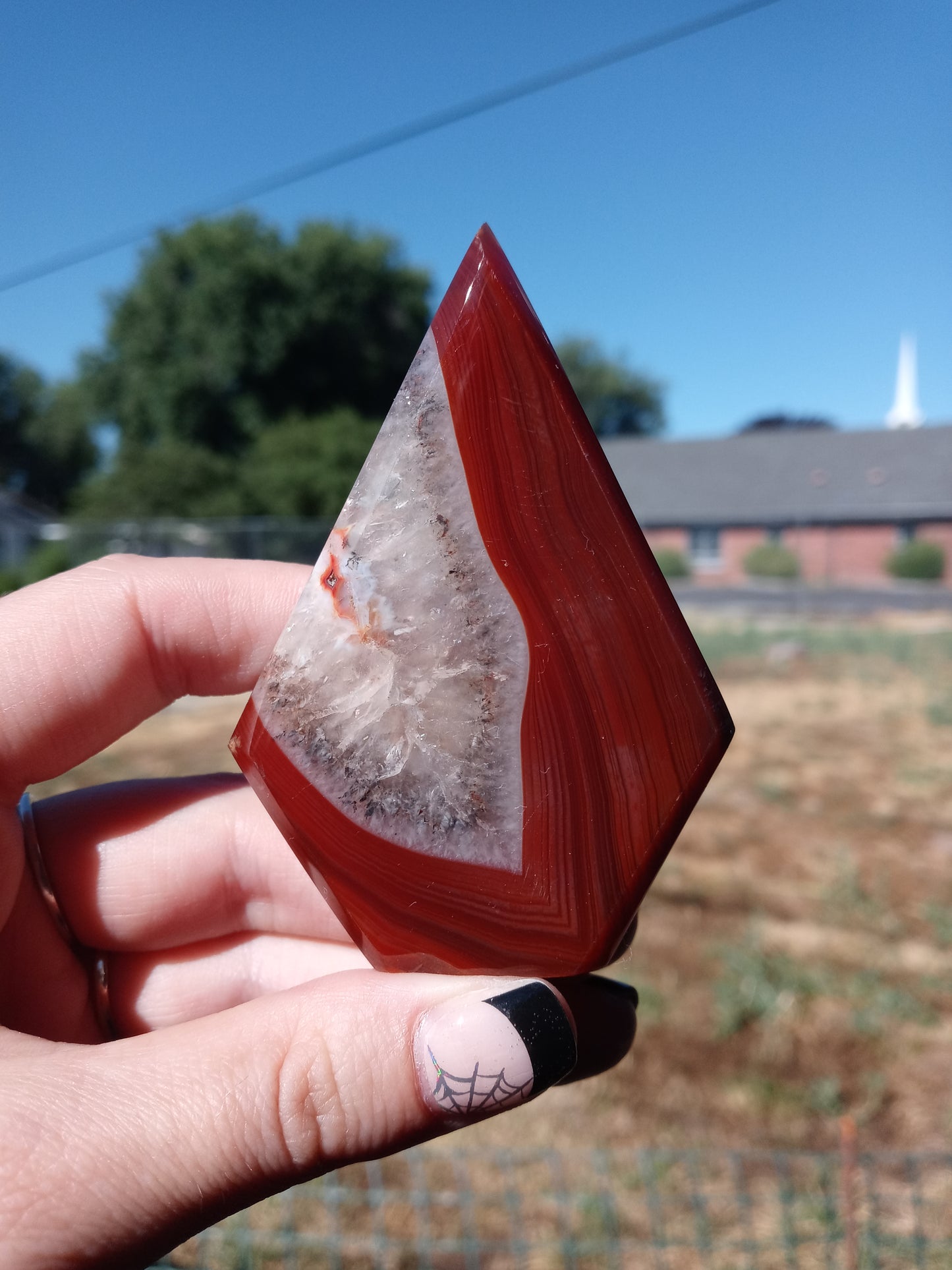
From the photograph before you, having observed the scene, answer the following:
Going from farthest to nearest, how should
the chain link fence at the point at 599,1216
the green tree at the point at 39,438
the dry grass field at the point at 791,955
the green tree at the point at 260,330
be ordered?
the green tree at the point at 39,438
the green tree at the point at 260,330
the dry grass field at the point at 791,955
the chain link fence at the point at 599,1216

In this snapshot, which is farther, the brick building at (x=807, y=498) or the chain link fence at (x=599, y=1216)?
the brick building at (x=807, y=498)

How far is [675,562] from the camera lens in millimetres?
16734

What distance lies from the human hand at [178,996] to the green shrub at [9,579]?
35.4ft

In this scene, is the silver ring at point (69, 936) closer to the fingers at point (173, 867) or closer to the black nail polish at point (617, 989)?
the fingers at point (173, 867)

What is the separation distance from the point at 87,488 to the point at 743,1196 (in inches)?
711

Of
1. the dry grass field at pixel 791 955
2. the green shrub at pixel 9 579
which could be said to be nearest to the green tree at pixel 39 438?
the green shrub at pixel 9 579

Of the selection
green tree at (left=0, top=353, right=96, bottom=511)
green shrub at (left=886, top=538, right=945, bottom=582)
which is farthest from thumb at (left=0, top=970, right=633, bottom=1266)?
green tree at (left=0, top=353, right=96, bottom=511)

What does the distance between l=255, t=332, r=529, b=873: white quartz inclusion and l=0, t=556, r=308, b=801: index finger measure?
275mm

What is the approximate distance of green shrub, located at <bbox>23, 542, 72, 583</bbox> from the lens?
11859mm

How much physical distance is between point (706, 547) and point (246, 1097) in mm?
17890

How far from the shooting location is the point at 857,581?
52.5 feet

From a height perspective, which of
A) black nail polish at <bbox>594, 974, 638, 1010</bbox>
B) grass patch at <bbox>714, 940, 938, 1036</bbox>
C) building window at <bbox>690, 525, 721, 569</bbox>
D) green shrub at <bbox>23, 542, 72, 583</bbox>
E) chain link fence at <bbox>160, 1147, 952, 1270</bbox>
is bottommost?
chain link fence at <bbox>160, 1147, 952, 1270</bbox>

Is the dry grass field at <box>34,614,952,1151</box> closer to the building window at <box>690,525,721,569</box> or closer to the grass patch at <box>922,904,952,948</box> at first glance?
the grass patch at <box>922,904,952,948</box>

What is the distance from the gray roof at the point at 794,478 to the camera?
1627 cm
